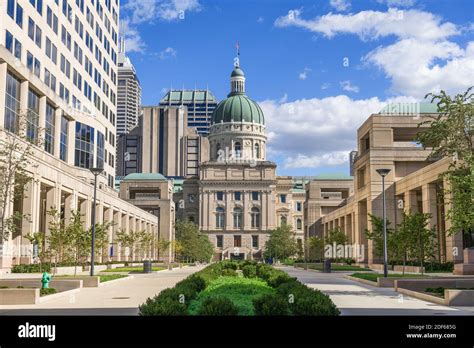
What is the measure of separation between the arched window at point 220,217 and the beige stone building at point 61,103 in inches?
2458

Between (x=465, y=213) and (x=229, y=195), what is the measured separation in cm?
12278

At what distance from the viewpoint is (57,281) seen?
2803 cm

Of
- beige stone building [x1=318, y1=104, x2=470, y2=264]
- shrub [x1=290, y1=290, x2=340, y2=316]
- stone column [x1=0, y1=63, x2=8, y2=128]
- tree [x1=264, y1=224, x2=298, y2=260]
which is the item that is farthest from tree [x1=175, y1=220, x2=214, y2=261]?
shrub [x1=290, y1=290, x2=340, y2=316]

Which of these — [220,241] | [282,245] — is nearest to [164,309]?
[282,245]

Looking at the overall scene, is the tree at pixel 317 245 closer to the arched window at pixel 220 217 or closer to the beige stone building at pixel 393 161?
the beige stone building at pixel 393 161

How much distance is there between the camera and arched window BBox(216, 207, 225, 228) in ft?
487

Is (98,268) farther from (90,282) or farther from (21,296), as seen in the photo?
(21,296)

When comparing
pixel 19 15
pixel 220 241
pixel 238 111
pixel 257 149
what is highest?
pixel 238 111

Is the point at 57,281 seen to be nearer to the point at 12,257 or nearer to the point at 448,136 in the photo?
the point at 12,257

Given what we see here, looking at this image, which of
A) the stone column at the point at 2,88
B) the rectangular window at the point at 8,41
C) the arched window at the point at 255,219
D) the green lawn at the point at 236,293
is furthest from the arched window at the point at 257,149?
the green lawn at the point at 236,293

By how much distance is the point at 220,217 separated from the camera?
14925 centimetres

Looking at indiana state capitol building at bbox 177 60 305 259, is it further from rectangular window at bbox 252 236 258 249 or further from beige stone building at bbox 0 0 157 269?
beige stone building at bbox 0 0 157 269

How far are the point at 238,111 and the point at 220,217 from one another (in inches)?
1357
